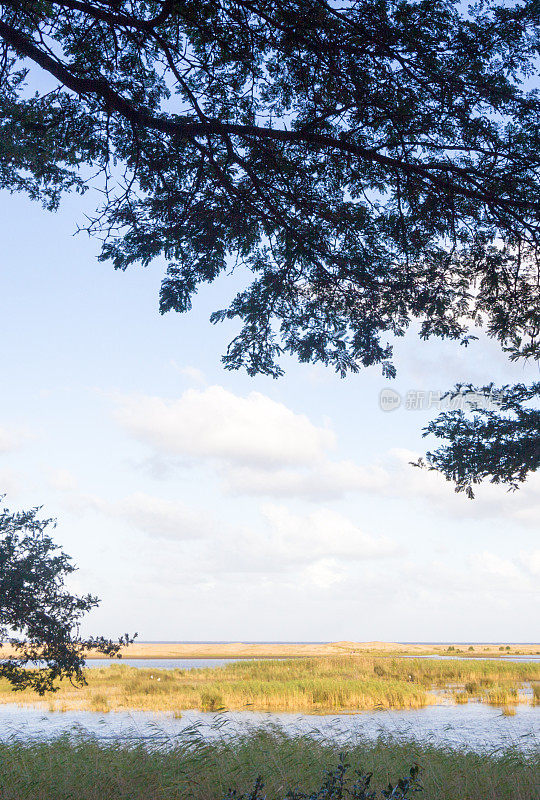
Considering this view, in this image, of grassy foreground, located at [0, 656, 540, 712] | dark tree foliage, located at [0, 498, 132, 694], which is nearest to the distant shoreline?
grassy foreground, located at [0, 656, 540, 712]

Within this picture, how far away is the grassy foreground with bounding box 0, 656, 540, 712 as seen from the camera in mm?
26062

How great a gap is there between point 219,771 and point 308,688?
65.0ft

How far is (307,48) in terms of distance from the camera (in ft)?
21.7

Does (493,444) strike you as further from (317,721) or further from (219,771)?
(317,721)

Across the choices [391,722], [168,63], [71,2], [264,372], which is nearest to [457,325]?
[264,372]

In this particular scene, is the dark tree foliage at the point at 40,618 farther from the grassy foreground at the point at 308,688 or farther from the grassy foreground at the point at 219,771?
the grassy foreground at the point at 308,688

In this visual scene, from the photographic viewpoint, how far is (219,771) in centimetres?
842

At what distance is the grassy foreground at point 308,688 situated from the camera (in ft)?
85.5

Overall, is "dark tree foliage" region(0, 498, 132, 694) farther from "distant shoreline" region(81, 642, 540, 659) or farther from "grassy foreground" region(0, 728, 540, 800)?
"distant shoreline" region(81, 642, 540, 659)

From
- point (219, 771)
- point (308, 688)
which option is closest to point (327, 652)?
point (308, 688)

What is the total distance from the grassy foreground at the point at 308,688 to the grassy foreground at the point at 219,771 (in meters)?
13.3

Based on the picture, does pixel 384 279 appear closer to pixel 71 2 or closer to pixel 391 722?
pixel 71 2

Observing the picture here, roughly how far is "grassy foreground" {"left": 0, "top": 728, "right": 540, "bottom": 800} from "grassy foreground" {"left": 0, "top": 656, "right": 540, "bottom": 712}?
524 inches

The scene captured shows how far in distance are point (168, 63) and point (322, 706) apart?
80.6 feet
